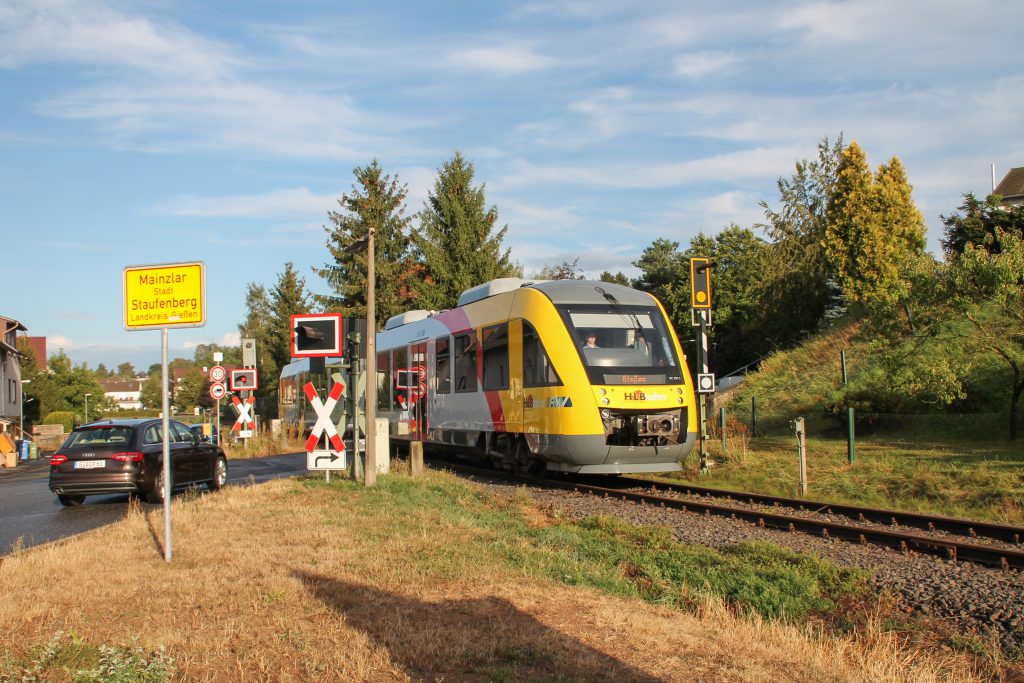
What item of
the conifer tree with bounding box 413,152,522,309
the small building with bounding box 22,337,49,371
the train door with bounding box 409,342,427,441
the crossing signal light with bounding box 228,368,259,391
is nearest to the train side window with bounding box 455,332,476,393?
the train door with bounding box 409,342,427,441

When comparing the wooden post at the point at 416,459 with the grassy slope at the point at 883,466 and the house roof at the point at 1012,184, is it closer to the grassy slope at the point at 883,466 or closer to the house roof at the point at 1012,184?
the grassy slope at the point at 883,466

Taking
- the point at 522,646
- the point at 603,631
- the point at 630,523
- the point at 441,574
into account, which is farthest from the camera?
the point at 630,523

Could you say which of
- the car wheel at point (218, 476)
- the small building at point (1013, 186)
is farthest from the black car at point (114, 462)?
the small building at point (1013, 186)

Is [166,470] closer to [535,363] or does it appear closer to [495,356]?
[535,363]

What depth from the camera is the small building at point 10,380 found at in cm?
5291

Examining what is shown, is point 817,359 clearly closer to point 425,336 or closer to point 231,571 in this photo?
point 425,336

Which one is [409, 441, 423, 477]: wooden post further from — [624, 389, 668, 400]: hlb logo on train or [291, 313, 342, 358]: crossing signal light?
[624, 389, 668, 400]: hlb logo on train

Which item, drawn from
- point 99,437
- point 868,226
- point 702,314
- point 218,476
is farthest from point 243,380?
point 868,226

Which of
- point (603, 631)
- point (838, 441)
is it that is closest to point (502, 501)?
point (603, 631)

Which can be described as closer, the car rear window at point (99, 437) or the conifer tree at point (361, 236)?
the car rear window at point (99, 437)

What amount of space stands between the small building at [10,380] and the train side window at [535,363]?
4486 cm

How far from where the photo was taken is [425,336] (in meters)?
20.6

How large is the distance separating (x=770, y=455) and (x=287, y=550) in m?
12.3

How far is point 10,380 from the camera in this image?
186 feet
